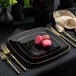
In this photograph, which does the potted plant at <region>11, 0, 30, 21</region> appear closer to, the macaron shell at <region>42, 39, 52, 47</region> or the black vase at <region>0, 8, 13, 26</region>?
the black vase at <region>0, 8, 13, 26</region>

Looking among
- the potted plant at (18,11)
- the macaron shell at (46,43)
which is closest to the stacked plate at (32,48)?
the macaron shell at (46,43)

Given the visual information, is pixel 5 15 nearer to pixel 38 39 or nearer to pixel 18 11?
pixel 18 11

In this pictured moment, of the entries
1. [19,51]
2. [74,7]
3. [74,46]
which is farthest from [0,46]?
[74,7]

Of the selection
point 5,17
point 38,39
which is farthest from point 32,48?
point 5,17

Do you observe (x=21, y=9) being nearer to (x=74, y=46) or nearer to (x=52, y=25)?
(x=52, y=25)

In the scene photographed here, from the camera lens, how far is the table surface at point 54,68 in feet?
2.79

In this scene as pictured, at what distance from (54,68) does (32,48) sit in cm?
12

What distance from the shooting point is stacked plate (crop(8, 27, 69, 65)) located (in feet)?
2.89

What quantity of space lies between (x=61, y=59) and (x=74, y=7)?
1.40ft

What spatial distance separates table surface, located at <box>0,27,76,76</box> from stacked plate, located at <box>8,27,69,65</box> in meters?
0.02

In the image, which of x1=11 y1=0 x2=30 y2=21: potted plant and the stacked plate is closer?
the stacked plate

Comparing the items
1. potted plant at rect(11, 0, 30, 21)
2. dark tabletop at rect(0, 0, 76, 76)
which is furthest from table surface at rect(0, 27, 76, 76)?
potted plant at rect(11, 0, 30, 21)

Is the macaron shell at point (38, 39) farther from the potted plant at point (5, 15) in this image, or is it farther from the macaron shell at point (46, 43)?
the potted plant at point (5, 15)

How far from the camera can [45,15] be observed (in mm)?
1108
